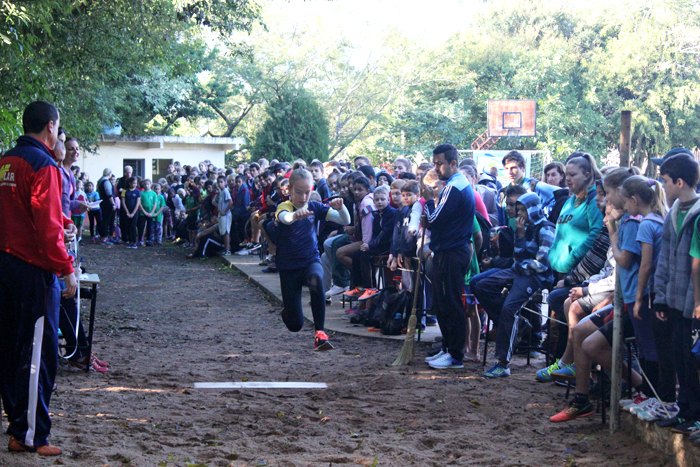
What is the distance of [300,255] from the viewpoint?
289 inches

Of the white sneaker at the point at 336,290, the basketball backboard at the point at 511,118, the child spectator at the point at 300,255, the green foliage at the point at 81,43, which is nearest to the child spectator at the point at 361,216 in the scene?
the white sneaker at the point at 336,290

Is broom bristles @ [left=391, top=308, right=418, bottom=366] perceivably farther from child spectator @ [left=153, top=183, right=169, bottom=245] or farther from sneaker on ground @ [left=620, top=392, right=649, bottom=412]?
child spectator @ [left=153, top=183, right=169, bottom=245]

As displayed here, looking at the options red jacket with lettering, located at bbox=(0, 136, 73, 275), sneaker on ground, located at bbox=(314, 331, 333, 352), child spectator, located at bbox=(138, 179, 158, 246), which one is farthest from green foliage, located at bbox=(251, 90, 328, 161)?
red jacket with lettering, located at bbox=(0, 136, 73, 275)

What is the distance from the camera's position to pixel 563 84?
128 ft

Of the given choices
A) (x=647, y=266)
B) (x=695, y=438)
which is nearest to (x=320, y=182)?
(x=647, y=266)

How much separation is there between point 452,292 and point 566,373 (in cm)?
150

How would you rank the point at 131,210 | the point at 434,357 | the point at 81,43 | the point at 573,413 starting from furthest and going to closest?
the point at 131,210 → the point at 81,43 → the point at 434,357 → the point at 573,413

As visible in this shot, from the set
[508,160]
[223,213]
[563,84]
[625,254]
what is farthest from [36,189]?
[563,84]

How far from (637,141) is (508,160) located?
3384cm

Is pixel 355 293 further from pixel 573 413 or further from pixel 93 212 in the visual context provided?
pixel 93 212

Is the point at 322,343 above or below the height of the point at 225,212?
below

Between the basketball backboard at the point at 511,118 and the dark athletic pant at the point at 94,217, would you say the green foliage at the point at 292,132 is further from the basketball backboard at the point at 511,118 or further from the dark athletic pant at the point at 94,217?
the dark athletic pant at the point at 94,217

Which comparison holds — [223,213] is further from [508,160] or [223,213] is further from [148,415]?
[148,415]

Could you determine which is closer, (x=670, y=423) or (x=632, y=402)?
(x=670, y=423)
